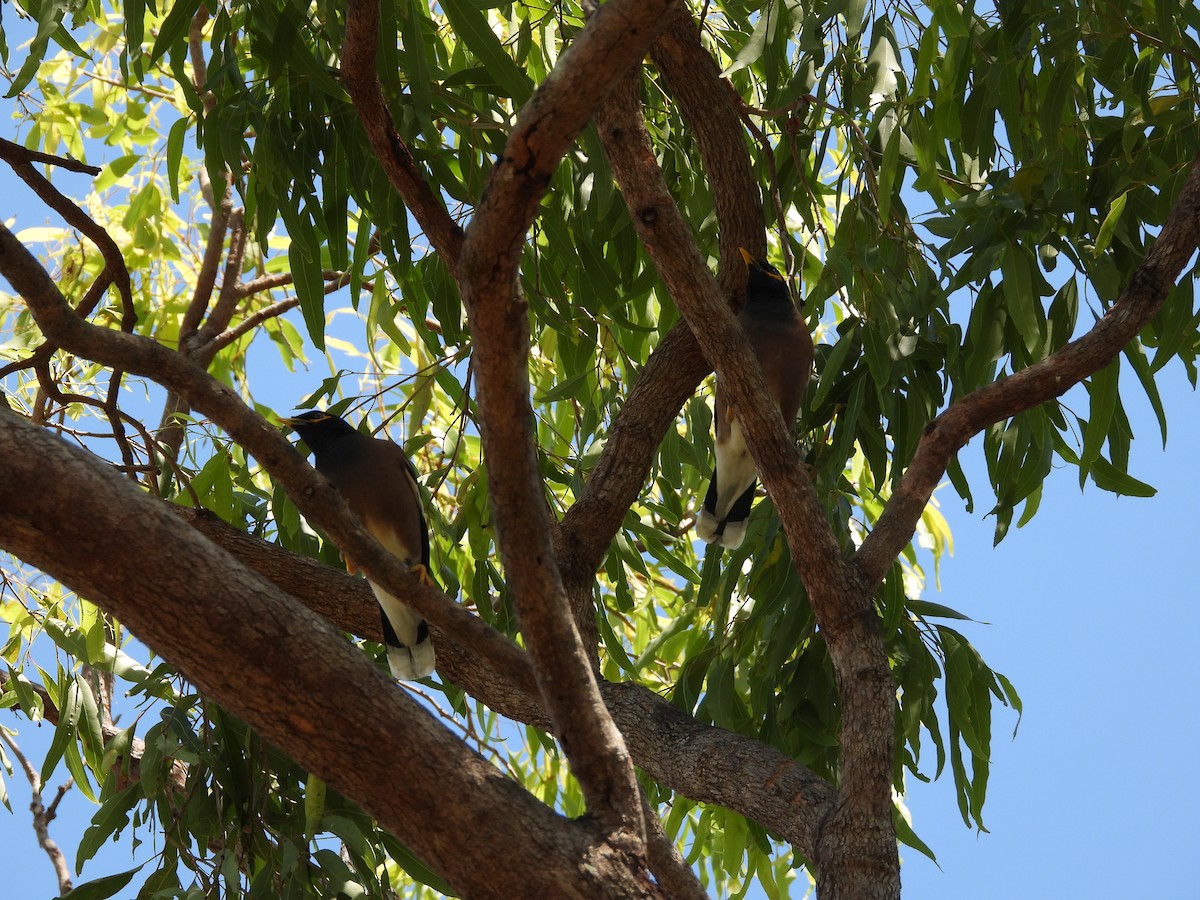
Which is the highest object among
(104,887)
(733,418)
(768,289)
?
(768,289)

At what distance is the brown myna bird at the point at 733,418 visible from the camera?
313 cm

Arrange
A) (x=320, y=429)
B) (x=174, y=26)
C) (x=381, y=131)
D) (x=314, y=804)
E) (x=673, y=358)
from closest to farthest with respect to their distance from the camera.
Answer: (x=381, y=131) → (x=174, y=26) → (x=314, y=804) → (x=673, y=358) → (x=320, y=429)

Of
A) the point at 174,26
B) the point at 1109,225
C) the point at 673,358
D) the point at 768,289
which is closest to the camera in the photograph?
the point at 1109,225

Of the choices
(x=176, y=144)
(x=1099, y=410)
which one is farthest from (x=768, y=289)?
(x=176, y=144)

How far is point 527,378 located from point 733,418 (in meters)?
1.59

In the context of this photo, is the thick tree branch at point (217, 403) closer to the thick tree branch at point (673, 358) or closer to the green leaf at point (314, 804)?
the green leaf at point (314, 804)

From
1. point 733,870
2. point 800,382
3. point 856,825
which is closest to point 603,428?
point 800,382

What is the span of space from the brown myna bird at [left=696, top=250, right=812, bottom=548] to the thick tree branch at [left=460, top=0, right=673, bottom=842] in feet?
4.76

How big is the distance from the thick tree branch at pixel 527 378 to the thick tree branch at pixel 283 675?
110 mm

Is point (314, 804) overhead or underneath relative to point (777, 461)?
underneath

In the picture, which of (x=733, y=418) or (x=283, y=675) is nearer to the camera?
(x=283, y=675)

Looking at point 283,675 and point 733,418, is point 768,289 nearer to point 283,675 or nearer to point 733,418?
point 733,418

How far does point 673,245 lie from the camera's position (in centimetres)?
219

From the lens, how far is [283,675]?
163 cm
